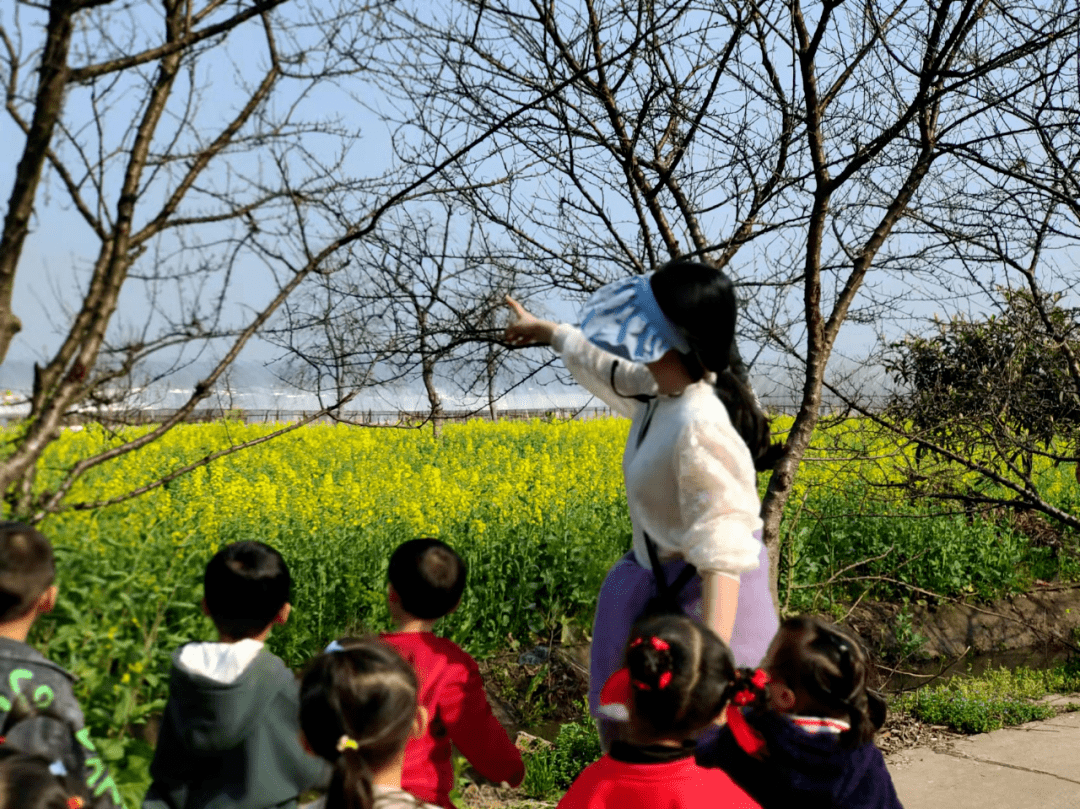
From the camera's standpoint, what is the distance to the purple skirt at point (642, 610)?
209cm

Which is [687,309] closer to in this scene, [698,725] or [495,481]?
[698,725]

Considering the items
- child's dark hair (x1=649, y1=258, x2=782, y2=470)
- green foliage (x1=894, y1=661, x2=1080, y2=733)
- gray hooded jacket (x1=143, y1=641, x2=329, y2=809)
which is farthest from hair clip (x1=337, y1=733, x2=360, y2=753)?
green foliage (x1=894, y1=661, x2=1080, y2=733)

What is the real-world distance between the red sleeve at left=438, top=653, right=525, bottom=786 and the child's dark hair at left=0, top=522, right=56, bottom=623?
84 cm

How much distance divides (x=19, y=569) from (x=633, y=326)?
50.6 inches

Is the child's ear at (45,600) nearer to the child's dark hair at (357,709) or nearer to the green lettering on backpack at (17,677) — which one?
the green lettering on backpack at (17,677)

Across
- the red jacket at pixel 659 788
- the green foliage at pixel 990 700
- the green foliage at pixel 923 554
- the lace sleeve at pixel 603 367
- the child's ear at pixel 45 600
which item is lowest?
the green foliage at pixel 990 700

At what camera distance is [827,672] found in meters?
2.03

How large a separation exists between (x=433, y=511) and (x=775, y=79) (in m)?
4.08

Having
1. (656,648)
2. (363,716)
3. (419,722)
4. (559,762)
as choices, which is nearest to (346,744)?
(363,716)

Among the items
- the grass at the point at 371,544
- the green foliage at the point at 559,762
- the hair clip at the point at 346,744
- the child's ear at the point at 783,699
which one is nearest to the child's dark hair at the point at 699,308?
the child's ear at the point at 783,699

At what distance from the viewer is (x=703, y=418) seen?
1.99 meters

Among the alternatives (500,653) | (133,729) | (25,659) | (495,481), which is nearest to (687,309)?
(25,659)

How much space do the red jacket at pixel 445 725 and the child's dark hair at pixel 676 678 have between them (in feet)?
1.55

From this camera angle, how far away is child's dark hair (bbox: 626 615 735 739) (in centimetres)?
178
